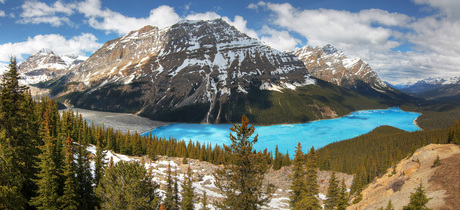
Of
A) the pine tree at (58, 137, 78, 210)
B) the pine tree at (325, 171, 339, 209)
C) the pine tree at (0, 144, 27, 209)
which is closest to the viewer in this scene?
the pine tree at (0, 144, 27, 209)

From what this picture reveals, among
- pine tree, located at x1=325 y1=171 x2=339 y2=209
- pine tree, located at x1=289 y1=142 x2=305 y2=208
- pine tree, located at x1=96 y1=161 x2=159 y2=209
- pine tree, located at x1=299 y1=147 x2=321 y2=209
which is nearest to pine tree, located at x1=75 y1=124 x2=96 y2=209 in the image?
pine tree, located at x1=96 y1=161 x2=159 y2=209

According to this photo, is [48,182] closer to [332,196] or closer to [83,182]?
[83,182]

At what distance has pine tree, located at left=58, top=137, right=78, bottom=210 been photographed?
2352 cm

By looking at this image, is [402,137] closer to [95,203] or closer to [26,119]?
[95,203]

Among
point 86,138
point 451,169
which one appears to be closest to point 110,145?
point 86,138

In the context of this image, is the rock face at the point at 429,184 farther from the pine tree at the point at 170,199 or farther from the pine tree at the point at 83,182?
the pine tree at the point at 83,182

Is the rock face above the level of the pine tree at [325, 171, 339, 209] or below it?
above

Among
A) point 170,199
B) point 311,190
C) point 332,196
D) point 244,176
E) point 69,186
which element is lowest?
point 332,196

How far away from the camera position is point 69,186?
2373cm

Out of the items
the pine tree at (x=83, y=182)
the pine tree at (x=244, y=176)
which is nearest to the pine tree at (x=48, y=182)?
the pine tree at (x=83, y=182)

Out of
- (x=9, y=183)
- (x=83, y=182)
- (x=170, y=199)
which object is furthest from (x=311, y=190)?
(x=9, y=183)

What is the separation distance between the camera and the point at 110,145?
82000 mm

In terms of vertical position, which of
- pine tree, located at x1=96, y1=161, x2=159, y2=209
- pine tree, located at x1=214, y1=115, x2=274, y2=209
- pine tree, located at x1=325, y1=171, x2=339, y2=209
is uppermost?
pine tree, located at x1=214, y1=115, x2=274, y2=209

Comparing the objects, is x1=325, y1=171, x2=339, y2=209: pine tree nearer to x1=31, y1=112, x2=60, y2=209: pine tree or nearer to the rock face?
the rock face
